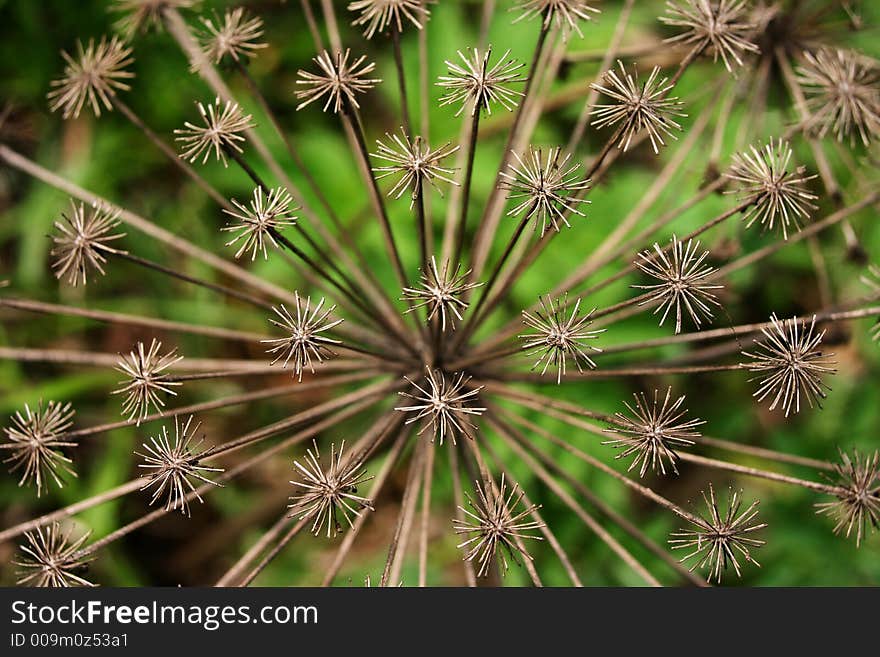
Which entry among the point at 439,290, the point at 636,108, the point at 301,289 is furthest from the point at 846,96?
the point at 301,289

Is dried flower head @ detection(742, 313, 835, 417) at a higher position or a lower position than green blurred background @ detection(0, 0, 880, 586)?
lower

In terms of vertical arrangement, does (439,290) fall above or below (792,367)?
above

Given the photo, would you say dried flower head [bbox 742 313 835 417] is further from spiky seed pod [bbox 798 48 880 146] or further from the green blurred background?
the green blurred background

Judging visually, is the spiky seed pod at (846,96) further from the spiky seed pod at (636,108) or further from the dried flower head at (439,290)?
the dried flower head at (439,290)

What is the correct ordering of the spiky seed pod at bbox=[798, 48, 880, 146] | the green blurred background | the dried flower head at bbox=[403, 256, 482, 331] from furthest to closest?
the green blurred background → the spiky seed pod at bbox=[798, 48, 880, 146] → the dried flower head at bbox=[403, 256, 482, 331]

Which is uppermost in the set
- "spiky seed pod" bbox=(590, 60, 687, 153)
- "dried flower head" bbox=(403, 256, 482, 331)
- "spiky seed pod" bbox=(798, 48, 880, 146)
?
"spiky seed pod" bbox=(798, 48, 880, 146)

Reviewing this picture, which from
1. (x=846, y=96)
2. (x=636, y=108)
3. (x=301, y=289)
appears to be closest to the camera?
(x=636, y=108)

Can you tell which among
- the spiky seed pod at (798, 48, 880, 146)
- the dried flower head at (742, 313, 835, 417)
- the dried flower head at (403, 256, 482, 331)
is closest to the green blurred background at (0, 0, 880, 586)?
the spiky seed pod at (798, 48, 880, 146)

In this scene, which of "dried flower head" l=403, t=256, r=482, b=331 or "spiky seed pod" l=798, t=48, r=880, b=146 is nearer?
"dried flower head" l=403, t=256, r=482, b=331

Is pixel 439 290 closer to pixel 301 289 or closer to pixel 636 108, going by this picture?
pixel 636 108
